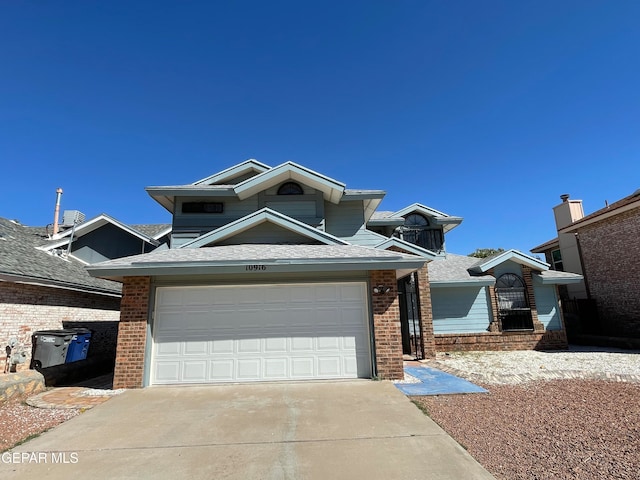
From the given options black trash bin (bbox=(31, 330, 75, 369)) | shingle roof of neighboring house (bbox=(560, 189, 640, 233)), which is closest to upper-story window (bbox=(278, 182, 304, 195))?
black trash bin (bbox=(31, 330, 75, 369))

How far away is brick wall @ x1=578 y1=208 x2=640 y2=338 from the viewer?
592 inches

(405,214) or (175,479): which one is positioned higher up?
(405,214)

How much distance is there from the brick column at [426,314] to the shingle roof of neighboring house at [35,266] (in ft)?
38.2

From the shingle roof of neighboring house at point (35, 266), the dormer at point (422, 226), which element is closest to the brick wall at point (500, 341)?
the dormer at point (422, 226)

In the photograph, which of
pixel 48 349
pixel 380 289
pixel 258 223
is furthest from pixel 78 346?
pixel 380 289

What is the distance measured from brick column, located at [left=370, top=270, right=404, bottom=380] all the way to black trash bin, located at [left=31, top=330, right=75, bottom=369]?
813cm

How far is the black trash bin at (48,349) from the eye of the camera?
8672 millimetres

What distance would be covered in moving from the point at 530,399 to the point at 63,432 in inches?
313

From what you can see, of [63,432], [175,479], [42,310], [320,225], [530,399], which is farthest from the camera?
[320,225]

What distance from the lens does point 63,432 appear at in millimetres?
5070

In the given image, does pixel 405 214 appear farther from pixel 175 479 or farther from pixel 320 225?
pixel 175 479

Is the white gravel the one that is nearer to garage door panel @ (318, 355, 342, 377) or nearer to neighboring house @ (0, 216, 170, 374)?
garage door panel @ (318, 355, 342, 377)

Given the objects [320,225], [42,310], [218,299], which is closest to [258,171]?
[320,225]

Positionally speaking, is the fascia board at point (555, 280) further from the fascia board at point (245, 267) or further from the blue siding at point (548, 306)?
the fascia board at point (245, 267)
